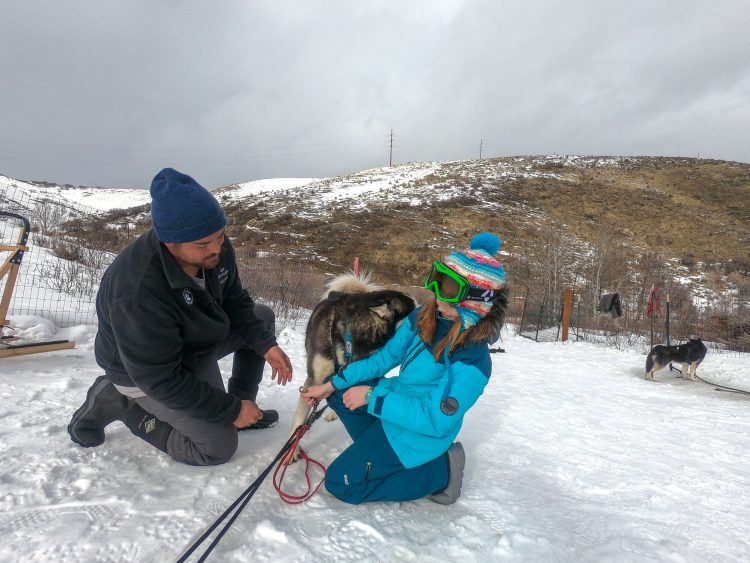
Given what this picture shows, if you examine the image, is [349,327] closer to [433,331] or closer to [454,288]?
[433,331]

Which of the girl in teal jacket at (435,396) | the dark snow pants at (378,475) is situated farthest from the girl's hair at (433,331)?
the dark snow pants at (378,475)

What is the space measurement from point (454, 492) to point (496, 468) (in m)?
0.64

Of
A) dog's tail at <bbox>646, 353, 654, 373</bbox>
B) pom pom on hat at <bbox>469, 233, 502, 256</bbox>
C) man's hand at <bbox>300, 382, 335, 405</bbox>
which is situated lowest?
dog's tail at <bbox>646, 353, 654, 373</bbox>

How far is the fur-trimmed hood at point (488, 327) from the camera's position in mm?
1776

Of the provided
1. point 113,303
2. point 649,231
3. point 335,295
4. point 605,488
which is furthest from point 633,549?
point 649,231

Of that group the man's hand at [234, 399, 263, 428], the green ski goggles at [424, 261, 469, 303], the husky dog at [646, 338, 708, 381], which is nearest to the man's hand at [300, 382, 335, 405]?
the man's hand at [234, 399, 263, 428]

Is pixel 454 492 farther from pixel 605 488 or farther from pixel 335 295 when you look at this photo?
pixel 335 295

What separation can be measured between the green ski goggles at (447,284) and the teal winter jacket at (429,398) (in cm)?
16

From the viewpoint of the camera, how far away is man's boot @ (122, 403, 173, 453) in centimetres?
191

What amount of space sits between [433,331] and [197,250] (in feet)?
3.70

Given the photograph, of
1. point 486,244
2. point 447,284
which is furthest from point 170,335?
point 486,244

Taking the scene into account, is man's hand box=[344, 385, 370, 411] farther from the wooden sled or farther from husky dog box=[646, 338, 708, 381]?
husky dog box=[646, 338, 708, 381]

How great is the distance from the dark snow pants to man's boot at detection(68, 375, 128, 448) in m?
1.07

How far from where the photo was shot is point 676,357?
238 inches
